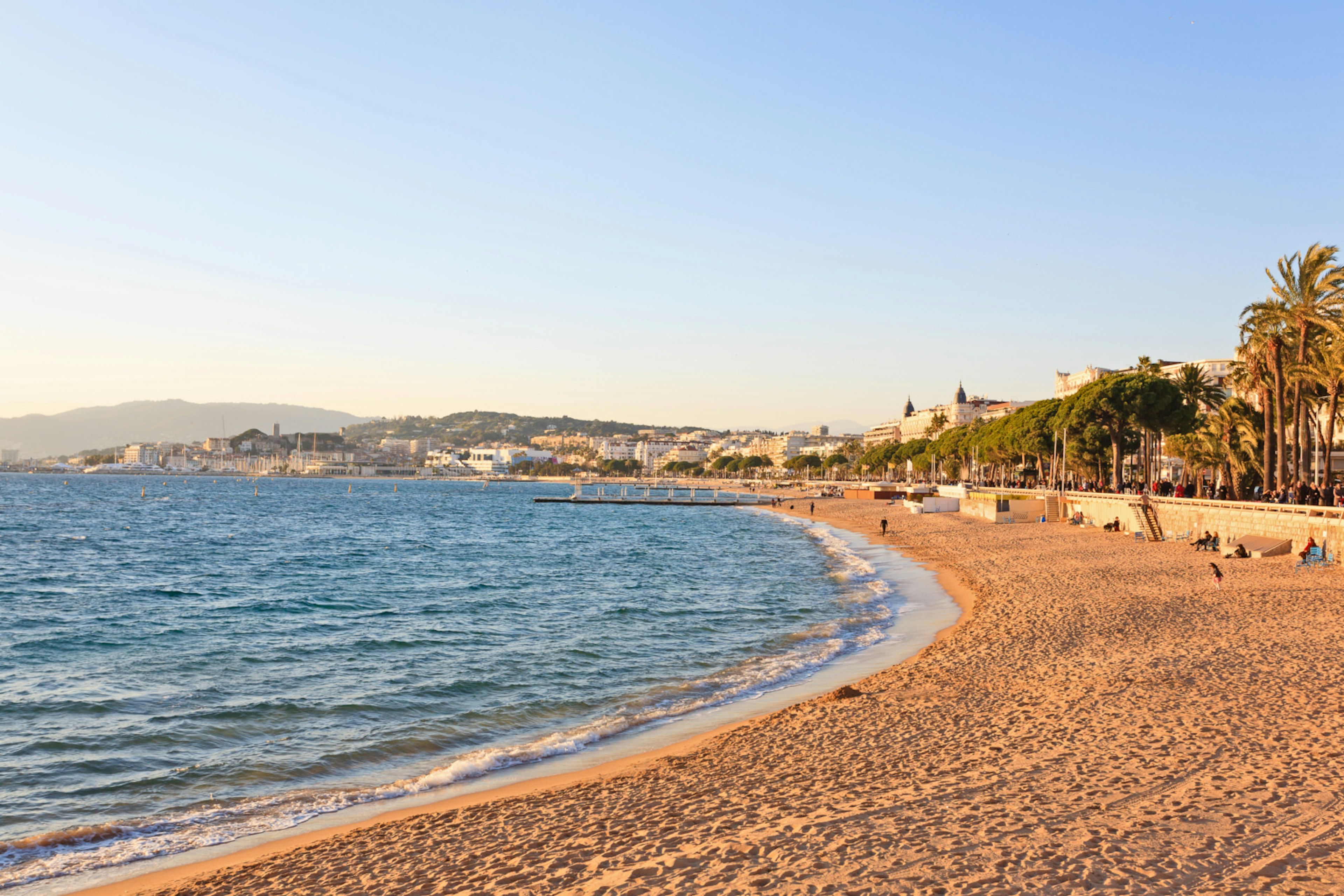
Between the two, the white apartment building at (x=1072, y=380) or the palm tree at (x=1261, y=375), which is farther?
the white apartment building at (x=1072, y=380)

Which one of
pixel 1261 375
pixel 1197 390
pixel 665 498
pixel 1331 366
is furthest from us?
pixel 665 498

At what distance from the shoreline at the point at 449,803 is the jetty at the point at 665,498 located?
Answer: 89230 millimetres

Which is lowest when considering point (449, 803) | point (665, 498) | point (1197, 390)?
point (665, 498)

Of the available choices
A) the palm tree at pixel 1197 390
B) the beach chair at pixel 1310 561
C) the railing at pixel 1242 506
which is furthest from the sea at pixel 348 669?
the palm tree at pixel 1197 390

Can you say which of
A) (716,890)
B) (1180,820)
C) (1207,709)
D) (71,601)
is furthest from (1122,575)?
(71,601)

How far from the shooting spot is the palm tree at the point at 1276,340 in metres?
37.8

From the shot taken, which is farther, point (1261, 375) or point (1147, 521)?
point (1261, 375)

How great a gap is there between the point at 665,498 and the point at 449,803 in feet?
386

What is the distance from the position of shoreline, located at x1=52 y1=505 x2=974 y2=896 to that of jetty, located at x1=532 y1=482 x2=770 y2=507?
293ft

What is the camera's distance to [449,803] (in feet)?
30.5

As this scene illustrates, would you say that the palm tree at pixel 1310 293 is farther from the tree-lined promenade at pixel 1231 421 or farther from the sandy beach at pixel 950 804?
the sandy beach at pixel 950 804

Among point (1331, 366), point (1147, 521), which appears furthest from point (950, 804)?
point (1147, 521)

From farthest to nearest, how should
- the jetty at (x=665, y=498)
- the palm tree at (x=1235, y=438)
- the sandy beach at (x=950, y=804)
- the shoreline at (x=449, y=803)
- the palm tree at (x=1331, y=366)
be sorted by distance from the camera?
the jetty at (x=665, y=498) → the palm tree at (x=1235, y=438) → the palm tree at (x=1331, y=366) → the shoreline at (x=449, y=803) → the sandy beach at (x=950, y=804)

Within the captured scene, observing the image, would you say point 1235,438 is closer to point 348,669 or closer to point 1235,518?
point 1235,518
